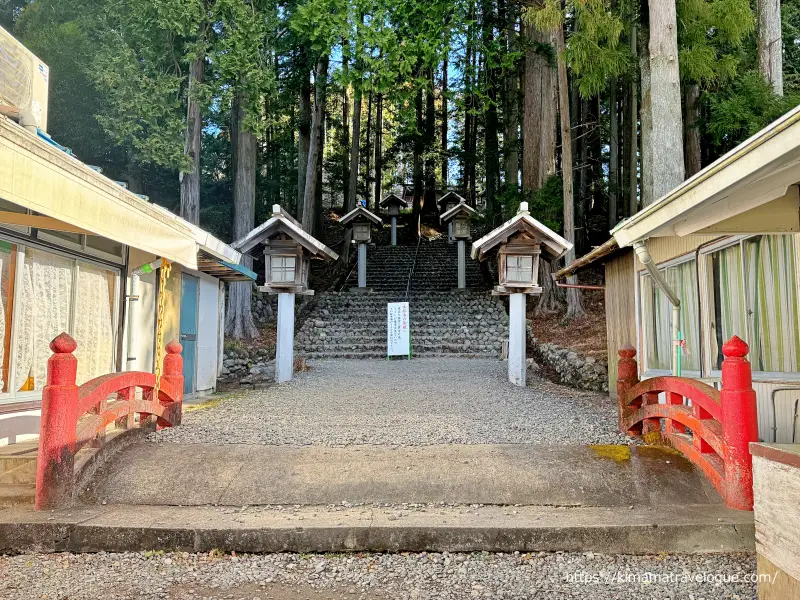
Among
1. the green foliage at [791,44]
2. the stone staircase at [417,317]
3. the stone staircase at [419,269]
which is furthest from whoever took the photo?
the stone staircase at [419,269]

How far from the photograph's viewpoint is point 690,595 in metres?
3.10

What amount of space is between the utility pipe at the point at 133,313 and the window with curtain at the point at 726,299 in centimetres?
657

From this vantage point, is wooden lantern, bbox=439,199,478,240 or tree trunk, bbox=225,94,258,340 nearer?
tree trunk, bbox=225,94,258,340

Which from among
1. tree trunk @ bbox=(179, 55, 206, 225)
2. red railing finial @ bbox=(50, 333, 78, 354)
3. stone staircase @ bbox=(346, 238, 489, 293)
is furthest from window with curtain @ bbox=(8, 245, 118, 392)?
stone staircase @ bbox=(346, 238, 489, 293)

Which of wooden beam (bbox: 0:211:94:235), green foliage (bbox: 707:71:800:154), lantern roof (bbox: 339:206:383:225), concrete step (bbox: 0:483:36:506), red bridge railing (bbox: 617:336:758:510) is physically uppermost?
green foliage (bbox: 707:71:800:154)

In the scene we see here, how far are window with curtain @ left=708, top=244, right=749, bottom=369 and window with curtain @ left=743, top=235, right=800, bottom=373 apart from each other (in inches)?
4.9

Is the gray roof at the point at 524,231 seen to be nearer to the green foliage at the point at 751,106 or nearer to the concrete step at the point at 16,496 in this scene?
the green foliage at the point at 751,106

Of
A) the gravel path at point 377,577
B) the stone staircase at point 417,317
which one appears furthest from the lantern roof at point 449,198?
the gravel path at point 377,577

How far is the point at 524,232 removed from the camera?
35.3 feet

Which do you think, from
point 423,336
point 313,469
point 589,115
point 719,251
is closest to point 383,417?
point 313,469

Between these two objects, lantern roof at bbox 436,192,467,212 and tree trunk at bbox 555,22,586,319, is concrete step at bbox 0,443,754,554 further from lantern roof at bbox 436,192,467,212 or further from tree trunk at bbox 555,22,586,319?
lantern roof at bbox 436,192,467,212

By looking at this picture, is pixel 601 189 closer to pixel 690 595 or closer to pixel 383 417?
pixel 383 417

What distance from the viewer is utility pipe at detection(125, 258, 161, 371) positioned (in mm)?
7039

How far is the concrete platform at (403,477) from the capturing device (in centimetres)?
426
